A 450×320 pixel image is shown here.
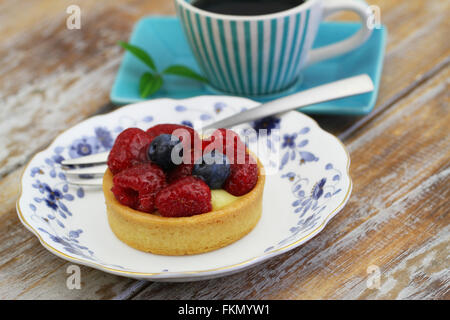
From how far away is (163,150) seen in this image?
1.14m

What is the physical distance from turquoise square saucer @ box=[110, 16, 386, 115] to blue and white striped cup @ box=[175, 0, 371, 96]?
0.22 feet

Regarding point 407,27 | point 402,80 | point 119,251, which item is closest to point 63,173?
point 119,251

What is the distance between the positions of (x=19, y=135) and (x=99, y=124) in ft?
0.95

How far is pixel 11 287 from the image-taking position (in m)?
1.12

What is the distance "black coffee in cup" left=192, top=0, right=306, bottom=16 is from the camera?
1.57 m

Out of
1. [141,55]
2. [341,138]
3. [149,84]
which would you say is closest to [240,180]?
[341,138]

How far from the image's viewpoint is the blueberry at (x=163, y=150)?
114 cm

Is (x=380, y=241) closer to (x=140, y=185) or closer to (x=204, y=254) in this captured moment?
(x=204, y=254)

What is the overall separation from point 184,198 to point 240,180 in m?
0.14

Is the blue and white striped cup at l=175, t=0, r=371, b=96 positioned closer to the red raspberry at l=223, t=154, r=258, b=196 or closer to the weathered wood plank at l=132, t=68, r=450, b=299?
the weathered wood plank at l=132, t=68, r=450, b=299

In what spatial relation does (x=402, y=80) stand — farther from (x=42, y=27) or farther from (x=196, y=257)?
(x=42, y=27)

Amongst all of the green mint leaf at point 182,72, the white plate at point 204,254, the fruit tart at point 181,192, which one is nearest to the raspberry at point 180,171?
the fruit tart at point 181,192

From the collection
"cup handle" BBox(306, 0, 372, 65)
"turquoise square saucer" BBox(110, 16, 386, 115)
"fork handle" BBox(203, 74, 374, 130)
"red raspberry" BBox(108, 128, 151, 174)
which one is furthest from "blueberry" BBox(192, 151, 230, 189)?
"cup handle" BBox(306, 0, 372, 65)

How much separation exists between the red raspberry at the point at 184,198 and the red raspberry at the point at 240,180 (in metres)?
0.07
